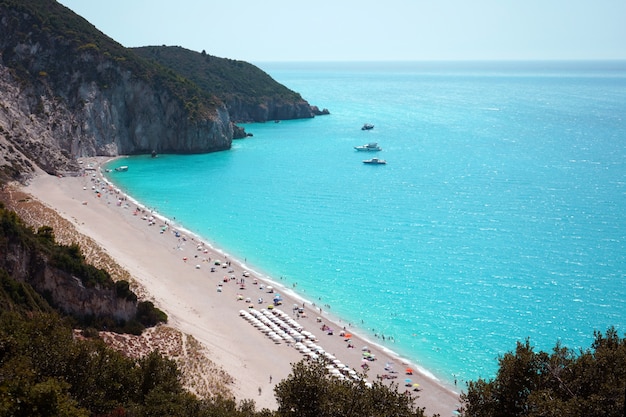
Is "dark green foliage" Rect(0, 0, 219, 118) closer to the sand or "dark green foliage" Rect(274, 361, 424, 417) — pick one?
the sand

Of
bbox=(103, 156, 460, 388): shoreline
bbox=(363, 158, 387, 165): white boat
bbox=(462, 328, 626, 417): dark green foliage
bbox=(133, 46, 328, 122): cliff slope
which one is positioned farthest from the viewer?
bbox=(133, 46, 328, 122): cliff slope

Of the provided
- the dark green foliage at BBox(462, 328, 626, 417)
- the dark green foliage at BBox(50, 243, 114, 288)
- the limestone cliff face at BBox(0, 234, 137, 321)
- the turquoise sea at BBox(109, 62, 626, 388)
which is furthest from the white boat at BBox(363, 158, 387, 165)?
the dark green foliage at BBox(462, 328, 626, 417)

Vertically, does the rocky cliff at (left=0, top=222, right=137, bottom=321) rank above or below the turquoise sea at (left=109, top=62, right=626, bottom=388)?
above

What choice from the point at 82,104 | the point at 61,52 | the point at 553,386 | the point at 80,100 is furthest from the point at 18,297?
the point at 61,52

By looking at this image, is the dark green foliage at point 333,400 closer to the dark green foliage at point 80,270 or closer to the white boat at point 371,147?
the dark green foliage at point 80,270

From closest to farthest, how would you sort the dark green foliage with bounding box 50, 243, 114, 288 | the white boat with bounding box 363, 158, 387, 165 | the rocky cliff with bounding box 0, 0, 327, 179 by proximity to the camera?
the dark green foliage with bounding box 50, 243, 114, 288, the rocky cliff with bounding box 0, 0, 327, 179, the white boat with bounding box 363, 158, 387, 165

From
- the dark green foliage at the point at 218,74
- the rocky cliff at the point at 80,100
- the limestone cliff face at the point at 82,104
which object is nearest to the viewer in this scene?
the limestone cliff face at the point at 82,104

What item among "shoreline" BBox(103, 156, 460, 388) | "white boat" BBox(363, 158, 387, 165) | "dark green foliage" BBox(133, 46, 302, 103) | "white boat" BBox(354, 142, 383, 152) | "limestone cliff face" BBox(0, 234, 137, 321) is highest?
"dark green foliage" BBox(133, 46, 302, 103)

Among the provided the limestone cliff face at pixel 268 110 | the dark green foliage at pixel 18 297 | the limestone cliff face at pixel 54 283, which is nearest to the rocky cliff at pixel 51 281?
the limestone cliff face at pixel 54 283
